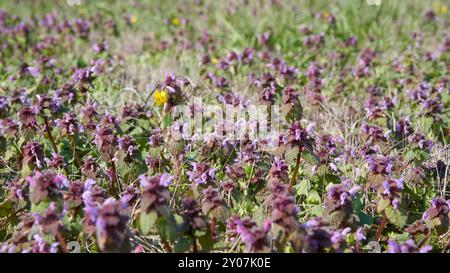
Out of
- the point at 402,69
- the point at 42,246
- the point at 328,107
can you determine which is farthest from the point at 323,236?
the point at 402,69

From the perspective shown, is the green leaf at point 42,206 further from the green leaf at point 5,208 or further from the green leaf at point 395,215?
the green leaf at point 395,215

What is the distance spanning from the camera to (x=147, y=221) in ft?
8.16

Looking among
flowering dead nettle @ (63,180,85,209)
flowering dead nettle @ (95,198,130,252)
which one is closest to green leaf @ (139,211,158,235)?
flowering dead nettle @ (95,198,130,252)

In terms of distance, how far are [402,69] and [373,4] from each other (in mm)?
1864

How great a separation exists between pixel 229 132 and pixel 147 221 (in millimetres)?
1710

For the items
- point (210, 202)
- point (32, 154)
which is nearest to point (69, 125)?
point (32, 154)

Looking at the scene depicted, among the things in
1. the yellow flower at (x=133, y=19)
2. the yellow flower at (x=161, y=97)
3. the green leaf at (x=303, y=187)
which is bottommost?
the green leaf at (x=303, y=187)

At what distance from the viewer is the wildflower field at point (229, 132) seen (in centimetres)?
262

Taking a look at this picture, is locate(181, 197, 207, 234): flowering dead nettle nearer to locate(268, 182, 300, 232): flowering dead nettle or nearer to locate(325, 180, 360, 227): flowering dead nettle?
locate(268, 182, 300, 232): flowering dead nettle

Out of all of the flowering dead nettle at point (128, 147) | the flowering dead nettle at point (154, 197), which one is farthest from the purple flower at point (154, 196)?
the flowering dead nettle at point (128, 147)

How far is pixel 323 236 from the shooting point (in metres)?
2.57

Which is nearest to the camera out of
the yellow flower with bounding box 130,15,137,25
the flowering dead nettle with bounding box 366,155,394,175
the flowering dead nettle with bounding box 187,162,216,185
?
the flowering dead nettle with bounding box 187,162,216,185

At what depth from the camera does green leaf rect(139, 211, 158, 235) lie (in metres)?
2.48
